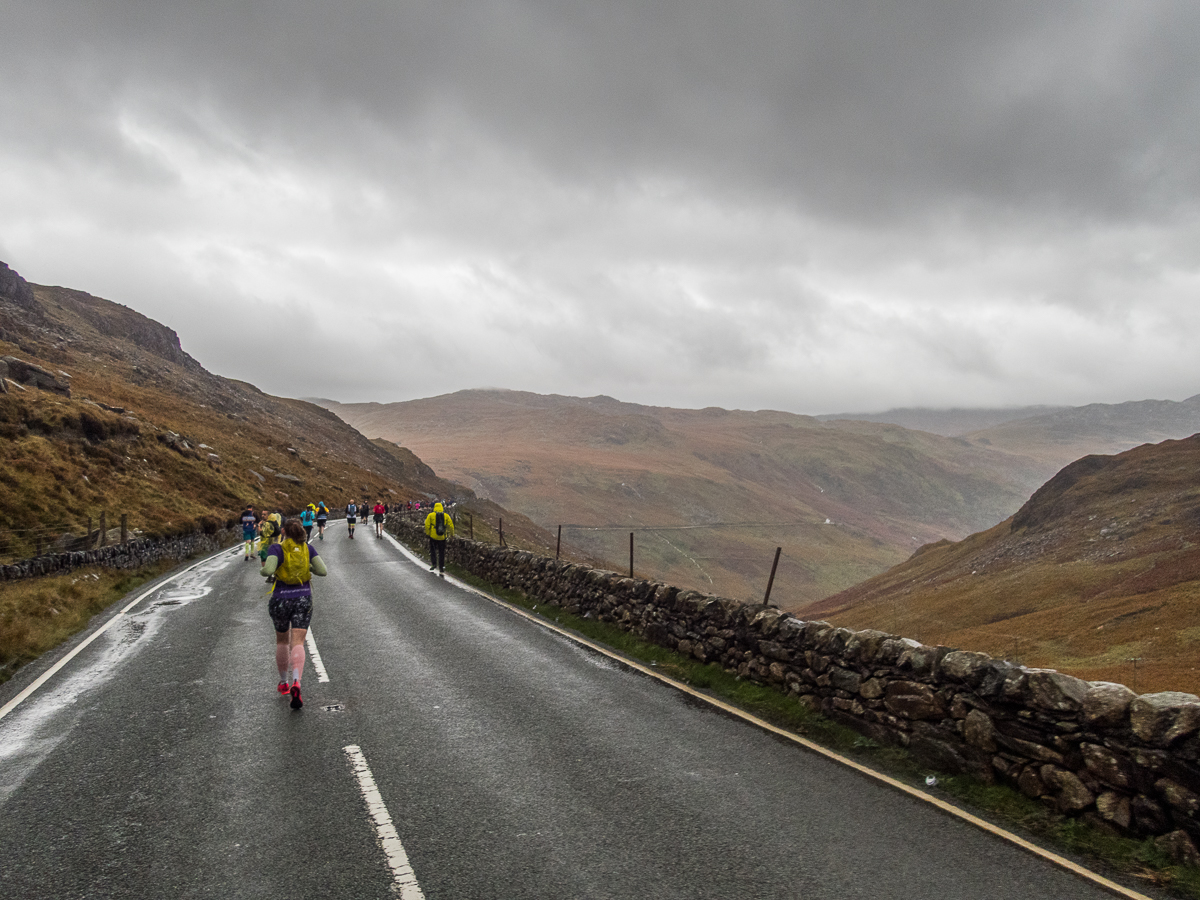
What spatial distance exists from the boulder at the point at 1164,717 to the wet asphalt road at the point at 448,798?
1.36 metres

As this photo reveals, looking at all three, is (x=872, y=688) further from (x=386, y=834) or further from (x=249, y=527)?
(x=249, y=527)

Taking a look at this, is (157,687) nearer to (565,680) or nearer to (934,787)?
(565,680)

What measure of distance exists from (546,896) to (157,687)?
8.11 meters

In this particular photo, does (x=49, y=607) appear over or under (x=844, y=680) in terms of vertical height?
under

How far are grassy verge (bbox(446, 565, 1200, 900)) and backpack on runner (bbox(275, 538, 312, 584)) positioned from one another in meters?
5.75

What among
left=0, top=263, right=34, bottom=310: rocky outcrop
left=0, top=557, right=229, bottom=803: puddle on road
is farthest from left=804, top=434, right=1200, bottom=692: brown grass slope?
left=0, top=263, right=34, bottom=310: rocky outcrop

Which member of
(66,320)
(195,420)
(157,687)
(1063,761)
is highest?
(66,320)

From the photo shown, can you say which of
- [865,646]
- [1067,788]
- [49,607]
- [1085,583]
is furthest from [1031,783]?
[1085,583]

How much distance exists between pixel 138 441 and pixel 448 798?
44.1 m

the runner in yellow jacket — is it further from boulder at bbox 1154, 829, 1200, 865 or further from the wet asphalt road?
boulder at bbox 1154, 829, 1200, 865

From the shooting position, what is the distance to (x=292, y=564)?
9422 millimetres

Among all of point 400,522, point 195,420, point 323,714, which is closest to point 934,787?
point 323,714

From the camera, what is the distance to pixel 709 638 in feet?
38.0

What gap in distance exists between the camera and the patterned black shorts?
30.3ft
